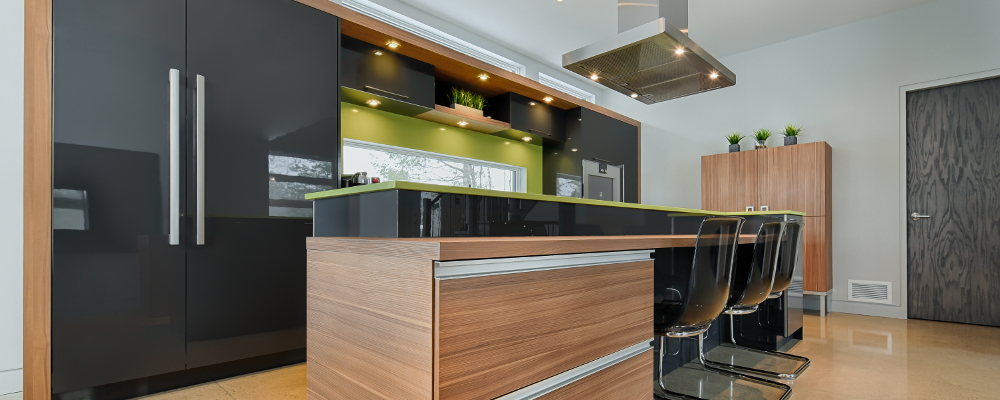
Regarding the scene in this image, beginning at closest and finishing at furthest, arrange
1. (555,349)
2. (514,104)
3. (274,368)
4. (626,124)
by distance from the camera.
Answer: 1. (555,349)
2. (274,368)
3. (514,104)
4. (626,124)

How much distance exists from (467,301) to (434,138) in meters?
3.42

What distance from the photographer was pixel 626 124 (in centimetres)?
575

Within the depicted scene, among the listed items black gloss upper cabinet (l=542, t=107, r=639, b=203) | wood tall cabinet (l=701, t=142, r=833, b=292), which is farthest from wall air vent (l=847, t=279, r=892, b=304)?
black gloss upper cabinet (l=542, t=107, r=639, b=203)

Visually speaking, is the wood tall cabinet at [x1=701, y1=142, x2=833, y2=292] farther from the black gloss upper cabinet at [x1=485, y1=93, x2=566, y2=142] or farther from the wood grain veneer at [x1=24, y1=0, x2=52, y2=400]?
the wood grain veneer at [x1=24, y1=0, x2=52, y2=400]

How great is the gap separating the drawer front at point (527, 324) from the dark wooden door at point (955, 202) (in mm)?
4301

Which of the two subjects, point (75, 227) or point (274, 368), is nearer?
point (75, 227)

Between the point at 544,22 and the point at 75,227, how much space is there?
12.6 feet

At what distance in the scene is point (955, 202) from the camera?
409 centimetres

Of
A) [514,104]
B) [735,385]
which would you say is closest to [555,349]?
[735,385]

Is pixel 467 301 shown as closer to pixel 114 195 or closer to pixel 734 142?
pixel 114 195

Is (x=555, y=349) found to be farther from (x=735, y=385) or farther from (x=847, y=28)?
(x=847, y=28)

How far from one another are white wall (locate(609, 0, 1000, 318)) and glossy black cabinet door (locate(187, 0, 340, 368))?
4651mm
